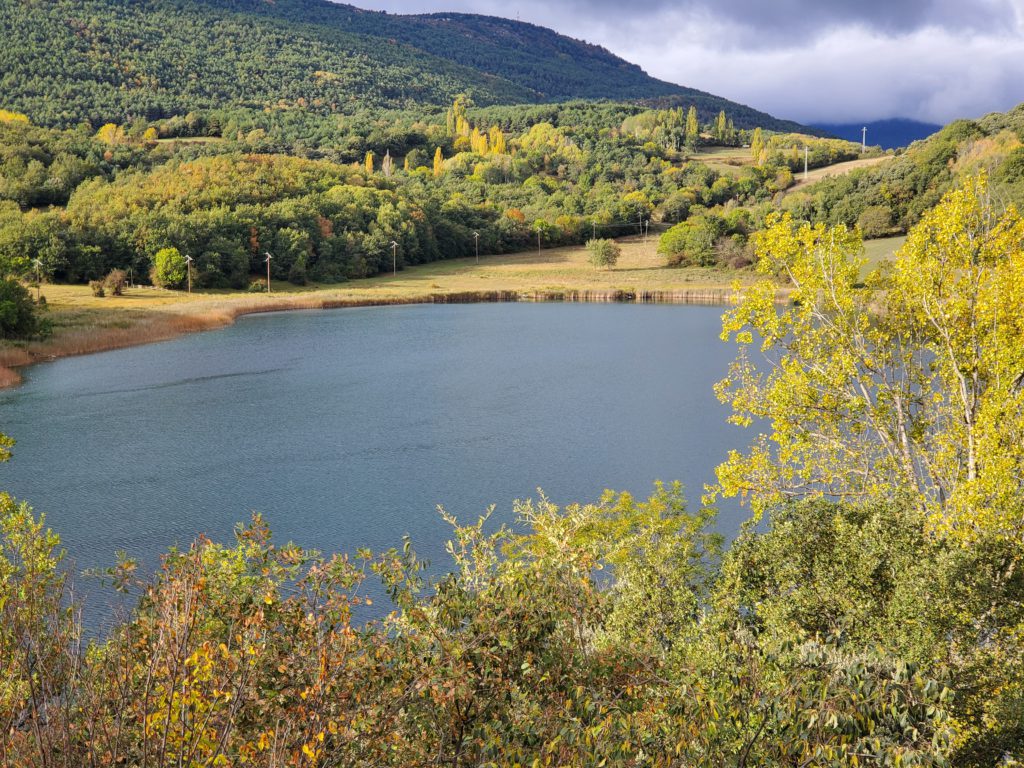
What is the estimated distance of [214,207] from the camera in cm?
9812

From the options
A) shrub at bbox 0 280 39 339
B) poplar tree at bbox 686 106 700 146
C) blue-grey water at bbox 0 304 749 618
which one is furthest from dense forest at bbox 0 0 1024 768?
poplar tree at bbox 686 106 700 146

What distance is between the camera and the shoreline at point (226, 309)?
49.1 meters

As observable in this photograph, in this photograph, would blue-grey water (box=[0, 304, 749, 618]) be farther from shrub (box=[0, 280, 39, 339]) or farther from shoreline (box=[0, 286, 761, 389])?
shrub (box=[0, 280, 39, 339])

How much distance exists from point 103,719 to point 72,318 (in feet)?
199

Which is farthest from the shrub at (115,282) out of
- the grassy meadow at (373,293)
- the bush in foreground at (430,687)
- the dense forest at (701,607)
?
the bush in foreground at (430,687)

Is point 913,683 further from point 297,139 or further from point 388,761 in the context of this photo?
point 297,139

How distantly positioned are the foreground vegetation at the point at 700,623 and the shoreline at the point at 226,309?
58.5ft

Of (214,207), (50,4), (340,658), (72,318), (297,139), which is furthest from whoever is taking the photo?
(50,4)

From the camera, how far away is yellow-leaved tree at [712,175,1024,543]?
13.8 metres

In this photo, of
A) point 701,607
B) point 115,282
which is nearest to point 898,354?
point 701,607

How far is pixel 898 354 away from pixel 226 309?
64.6 meters

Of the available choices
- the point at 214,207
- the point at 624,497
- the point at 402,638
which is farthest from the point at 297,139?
the point at 402,638

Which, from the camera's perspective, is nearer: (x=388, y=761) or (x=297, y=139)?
(x=388, y=761)

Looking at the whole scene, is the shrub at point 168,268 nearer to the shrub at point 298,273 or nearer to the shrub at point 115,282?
the shrub at point 115,282
